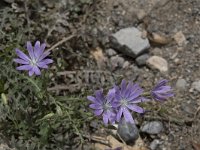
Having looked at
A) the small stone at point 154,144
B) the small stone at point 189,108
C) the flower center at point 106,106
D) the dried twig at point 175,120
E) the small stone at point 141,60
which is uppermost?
the small stone at point 141,60

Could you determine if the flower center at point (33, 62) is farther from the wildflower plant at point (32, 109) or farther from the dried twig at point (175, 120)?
the dried twig at point (175, 120)

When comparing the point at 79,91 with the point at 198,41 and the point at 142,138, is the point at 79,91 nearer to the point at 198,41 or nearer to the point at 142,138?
the point at 142,138

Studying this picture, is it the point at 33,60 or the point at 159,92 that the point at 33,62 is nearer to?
the point at 33,60

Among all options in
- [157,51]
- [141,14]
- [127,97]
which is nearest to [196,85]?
[157,51]

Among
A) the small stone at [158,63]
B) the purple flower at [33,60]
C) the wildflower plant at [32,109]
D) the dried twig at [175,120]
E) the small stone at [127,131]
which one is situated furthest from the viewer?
the small stone at [158,63]

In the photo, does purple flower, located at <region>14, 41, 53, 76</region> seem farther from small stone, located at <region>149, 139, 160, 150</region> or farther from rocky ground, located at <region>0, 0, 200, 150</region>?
small stone, located at <region>149, 139, 160, 150</region>

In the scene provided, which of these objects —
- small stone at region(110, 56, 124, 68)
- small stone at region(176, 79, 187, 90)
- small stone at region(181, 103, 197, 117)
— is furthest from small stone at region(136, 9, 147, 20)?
small stone at region(181, 103, 197, 117)

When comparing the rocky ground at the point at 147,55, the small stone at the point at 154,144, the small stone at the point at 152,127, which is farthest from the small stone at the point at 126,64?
the small stone at the point at 154,144
